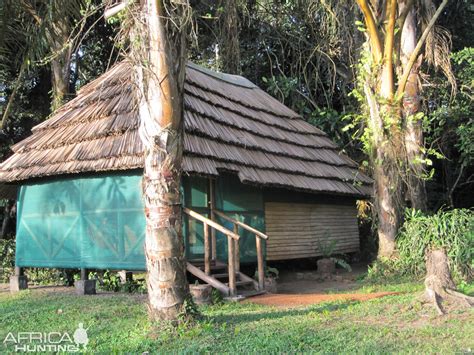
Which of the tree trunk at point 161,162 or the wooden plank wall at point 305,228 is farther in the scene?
the wooden plank wall at point 305,228

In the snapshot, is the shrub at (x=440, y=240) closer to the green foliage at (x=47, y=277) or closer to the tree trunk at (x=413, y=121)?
the tree trunk at (x=413, y=121)

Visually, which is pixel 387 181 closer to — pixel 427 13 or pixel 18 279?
pixel 427 13

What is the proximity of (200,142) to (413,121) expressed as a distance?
15.3ft

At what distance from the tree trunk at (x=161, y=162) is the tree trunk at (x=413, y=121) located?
22.6 ft

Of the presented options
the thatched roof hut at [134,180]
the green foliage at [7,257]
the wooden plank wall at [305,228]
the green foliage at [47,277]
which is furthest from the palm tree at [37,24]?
the green foliage at [7,257]

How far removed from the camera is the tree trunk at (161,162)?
18.0 ft

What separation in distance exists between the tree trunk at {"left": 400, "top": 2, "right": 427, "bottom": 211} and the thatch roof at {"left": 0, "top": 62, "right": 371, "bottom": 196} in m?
1.85

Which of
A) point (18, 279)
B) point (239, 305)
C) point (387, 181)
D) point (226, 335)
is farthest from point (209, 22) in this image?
point (226, 335)

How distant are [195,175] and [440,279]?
13.9 feet

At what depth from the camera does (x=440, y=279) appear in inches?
272

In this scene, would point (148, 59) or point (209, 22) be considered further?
point (209, 22)

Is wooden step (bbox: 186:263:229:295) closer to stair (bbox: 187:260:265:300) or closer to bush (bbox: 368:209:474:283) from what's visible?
stair (bbox: 187:260:265:300)

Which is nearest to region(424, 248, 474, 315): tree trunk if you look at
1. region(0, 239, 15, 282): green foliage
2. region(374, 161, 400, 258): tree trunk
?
region(374, 161, 400, 258): tree trunk
